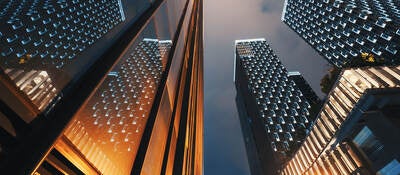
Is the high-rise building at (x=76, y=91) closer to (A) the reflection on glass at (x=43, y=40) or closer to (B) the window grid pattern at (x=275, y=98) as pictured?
(A) the reflection on glass at (x=43, y=40)

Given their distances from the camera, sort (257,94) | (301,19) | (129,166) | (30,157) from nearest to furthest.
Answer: (30,157), (129,166), (257,94), (301,19)

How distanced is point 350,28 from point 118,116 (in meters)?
55.2

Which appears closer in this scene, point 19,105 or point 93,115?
point 19,105

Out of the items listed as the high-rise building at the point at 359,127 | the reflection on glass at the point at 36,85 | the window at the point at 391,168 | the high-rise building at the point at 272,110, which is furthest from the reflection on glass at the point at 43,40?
the high-rise building at the point at 272,110

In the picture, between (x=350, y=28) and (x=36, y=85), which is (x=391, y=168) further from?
(x=350, y=28)

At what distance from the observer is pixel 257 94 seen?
58.7 metres

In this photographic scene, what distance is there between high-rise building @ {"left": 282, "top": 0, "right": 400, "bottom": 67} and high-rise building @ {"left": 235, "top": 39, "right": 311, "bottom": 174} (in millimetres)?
12634

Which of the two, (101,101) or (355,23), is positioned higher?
(101,101)

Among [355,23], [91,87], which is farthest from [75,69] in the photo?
[355,23]

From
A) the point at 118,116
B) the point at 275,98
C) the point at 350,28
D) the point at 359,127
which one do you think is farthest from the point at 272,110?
the point at 118,116

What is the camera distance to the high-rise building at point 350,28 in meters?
34.8

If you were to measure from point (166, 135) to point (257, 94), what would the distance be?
56477 mm

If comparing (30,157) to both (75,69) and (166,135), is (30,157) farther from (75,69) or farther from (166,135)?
(166,135)

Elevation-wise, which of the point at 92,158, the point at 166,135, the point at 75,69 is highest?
the point at 75,69
